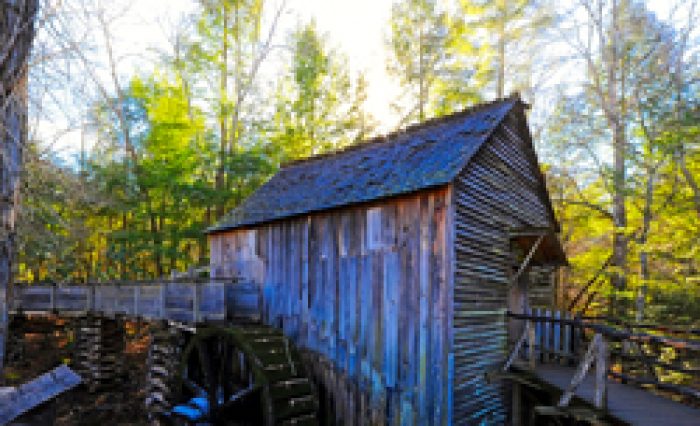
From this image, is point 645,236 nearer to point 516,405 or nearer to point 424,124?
point 516,405

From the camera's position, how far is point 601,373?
520 cm

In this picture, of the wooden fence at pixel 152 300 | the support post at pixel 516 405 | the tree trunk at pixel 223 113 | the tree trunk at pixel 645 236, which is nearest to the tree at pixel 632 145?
the tree trunk at pixel 645 236

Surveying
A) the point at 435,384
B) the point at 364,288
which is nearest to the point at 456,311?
the point at 435,384

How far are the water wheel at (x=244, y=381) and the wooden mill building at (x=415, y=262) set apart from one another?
71cm

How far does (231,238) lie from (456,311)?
6.91 metres

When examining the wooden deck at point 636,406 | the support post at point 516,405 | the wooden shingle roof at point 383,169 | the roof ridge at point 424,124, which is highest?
the roof ridge at point 424,124

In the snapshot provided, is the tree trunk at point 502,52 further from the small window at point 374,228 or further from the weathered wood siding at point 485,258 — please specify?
the small window at point 374,228

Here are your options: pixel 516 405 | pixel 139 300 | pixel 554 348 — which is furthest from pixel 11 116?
pixel 554 348

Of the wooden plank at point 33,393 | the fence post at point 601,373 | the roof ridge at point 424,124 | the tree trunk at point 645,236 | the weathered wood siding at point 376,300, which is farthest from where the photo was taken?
the tree trunk at point 645,236

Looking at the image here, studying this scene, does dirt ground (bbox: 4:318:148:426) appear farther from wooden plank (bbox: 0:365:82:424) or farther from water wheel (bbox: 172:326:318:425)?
wooden plank (bbox: 0:365:82:424)

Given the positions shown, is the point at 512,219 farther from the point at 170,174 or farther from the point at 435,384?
the point at 170,174

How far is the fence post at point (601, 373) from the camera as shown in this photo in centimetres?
517

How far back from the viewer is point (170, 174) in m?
16.6

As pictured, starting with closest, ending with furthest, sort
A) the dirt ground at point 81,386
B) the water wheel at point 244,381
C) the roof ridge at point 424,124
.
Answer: the water wheel at point 244,381 → the roof ridge at point 424,124 → the dirt ground at point 81,386
